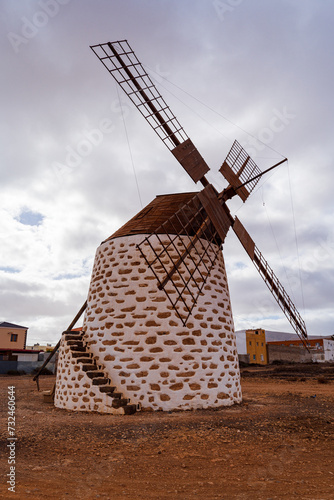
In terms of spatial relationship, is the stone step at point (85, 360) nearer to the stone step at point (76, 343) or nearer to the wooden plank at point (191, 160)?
the stone step at point (76, 343)

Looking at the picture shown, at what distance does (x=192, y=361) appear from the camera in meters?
8.95

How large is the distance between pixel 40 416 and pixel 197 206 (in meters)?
6.75

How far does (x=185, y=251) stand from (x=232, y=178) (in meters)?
4.07

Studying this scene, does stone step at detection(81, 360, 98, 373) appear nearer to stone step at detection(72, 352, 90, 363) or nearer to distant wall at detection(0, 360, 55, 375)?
stone step at detection(72, 352, 90, 363)

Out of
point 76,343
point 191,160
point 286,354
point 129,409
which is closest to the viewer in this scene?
point 129,409

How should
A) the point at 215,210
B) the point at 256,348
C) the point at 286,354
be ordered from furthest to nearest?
the point at 286,354 → the point at 256,348 → the point at 215,210

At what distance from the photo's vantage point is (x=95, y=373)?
8938 millimetres

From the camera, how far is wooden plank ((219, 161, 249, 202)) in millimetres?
12346

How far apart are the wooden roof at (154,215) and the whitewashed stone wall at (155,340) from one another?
42 centimetres

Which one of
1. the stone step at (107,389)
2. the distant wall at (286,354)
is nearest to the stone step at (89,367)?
the stone step at (107,389)

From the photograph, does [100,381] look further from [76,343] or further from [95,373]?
[76,343]

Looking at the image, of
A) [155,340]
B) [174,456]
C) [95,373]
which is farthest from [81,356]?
[174,456]

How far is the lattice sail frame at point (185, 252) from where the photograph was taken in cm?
937

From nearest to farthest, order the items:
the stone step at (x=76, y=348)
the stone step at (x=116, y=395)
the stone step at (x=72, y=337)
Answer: the stone step at (x=116, y=395), the stone step at (x=76, y=348), the stone step at (x=72, y=337)
